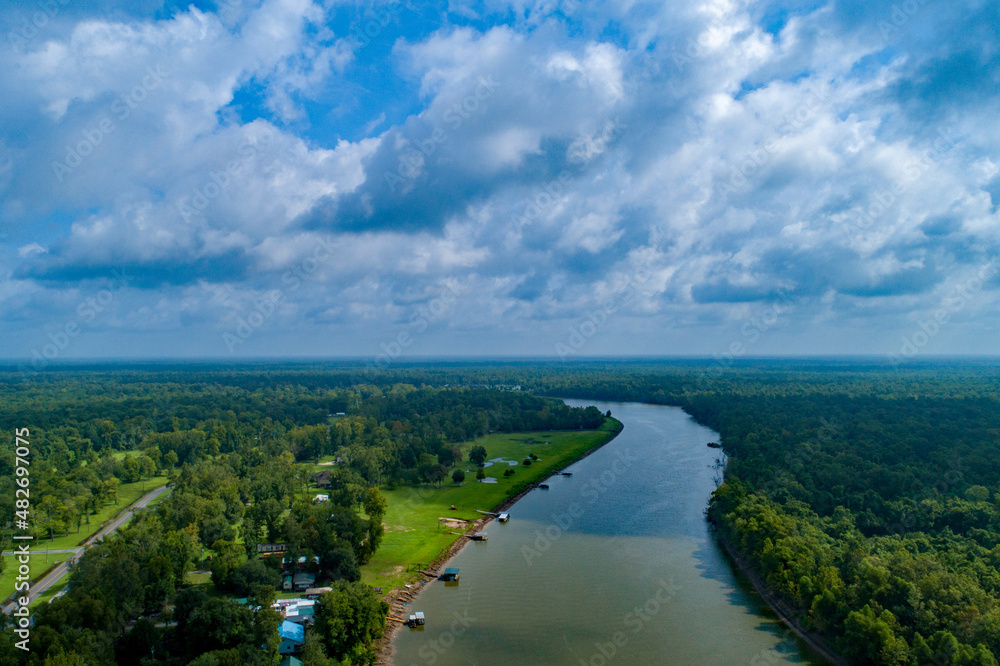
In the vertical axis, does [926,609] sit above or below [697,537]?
above

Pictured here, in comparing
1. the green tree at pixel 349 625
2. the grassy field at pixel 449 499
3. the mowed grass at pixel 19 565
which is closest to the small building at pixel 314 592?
the grassy field at pixel 449 499

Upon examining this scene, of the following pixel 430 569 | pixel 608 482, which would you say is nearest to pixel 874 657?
pixel 430 569

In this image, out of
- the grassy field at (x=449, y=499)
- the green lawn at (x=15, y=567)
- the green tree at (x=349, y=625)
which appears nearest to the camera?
the green tree at (x=349, y=625)

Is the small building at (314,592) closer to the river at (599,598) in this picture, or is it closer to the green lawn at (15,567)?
the river at (599,598)

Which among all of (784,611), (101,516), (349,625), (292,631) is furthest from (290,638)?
(101,516)

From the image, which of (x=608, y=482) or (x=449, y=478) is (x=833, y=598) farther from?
(x=449, y=478)

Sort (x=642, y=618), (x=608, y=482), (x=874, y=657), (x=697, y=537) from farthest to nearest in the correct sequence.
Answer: (x=608, y=482)
(x=697, y=537)
(x=642, y=618)
(x=874, y=657)

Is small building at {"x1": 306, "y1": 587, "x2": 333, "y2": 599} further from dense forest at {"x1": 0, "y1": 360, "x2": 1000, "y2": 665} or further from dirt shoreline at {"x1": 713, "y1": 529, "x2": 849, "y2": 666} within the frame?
dirt shoreline at {"x1": 713, "y1": 529, "x2": 849, "y2": 666}
